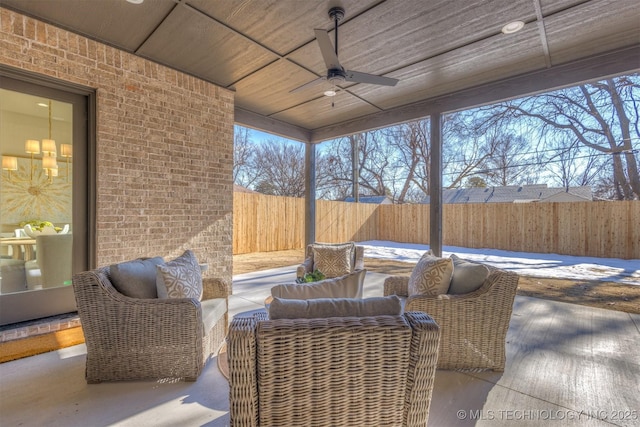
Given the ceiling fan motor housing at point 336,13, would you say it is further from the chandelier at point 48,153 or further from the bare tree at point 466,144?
the bare tree at point 466,144

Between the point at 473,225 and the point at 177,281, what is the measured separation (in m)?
9.61

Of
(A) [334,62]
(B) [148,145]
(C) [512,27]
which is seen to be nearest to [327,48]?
(A) [334,62]

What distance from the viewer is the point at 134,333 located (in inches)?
80.8

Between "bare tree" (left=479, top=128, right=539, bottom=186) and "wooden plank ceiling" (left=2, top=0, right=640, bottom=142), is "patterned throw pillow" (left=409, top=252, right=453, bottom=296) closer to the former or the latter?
"wooden plank ceiling" (left=2, top=0, right=640, bottom=142)

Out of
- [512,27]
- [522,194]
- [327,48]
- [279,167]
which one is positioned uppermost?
[279,167]

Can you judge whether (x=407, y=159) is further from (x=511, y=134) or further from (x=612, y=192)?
(x=612, y=192)

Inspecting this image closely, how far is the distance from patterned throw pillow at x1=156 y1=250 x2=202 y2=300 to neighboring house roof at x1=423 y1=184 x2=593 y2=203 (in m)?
5.84

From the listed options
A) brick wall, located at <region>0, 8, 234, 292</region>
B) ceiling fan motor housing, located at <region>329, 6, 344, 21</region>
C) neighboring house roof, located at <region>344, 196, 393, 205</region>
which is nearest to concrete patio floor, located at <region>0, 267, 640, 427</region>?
brick wall, located at <region>0, 8, 234, 292</region>

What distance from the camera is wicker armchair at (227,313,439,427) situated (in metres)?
1.07

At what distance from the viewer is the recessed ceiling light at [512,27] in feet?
9.25

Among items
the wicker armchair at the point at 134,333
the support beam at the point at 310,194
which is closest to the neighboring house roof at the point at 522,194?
the support beam at the point at 310,194

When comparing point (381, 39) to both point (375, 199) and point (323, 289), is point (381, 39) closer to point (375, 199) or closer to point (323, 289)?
point (323, 289)

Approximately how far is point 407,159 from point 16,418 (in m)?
11.1

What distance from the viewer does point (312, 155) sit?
6.37 meters
